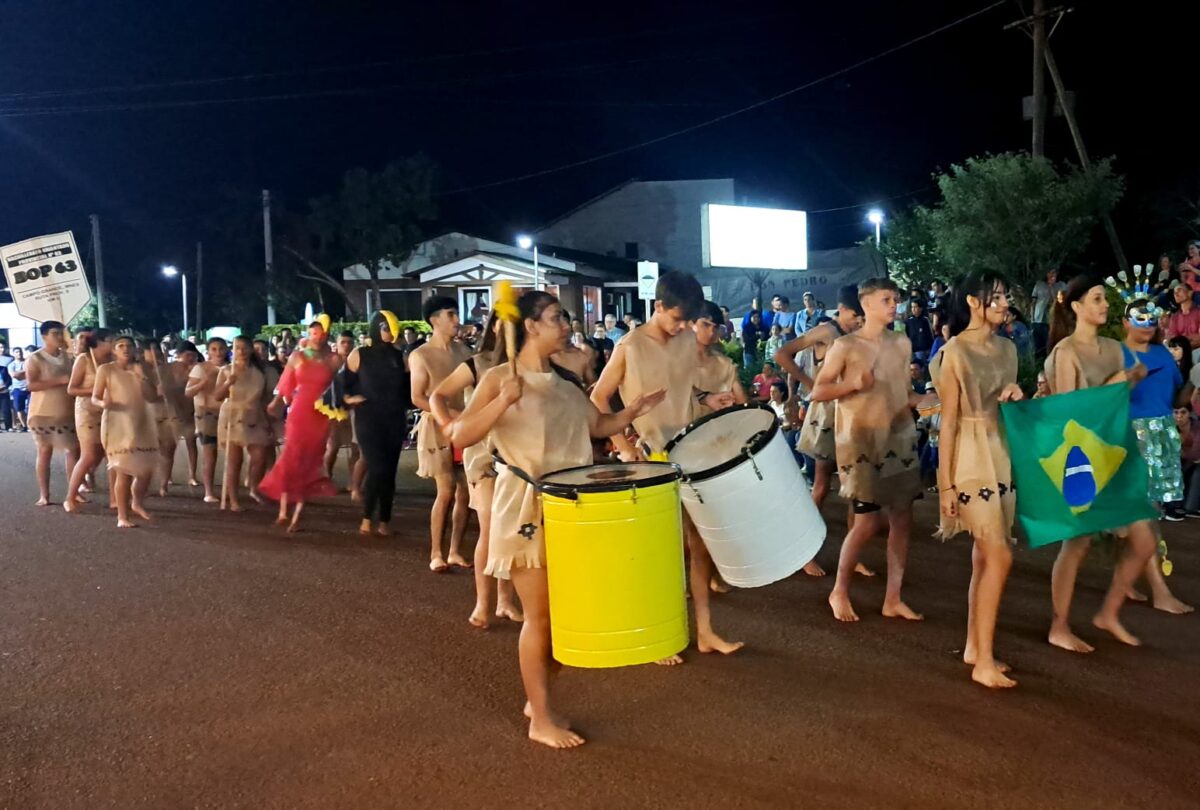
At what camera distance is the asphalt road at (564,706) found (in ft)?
12.4

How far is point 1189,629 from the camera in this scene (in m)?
5.48

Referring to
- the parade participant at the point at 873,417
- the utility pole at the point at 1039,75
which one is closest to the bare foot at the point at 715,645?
the parade participant at the point at 873,417

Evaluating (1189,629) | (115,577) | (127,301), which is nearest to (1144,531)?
(1189,629)

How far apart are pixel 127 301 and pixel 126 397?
44752 mm

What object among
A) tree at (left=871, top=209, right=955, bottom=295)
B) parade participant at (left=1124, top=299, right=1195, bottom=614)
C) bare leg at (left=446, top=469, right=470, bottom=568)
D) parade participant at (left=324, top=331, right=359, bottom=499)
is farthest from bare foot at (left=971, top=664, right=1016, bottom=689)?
tree at (left=871, top=209, right=955, bottom=295)

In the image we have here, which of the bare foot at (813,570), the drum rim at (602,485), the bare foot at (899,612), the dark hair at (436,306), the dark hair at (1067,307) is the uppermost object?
the dark hair at (436,306)

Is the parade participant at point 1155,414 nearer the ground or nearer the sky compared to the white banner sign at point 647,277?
nearer the ground

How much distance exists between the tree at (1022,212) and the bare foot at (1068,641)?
15.9 metres

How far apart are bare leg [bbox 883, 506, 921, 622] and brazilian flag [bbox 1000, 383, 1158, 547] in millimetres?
949

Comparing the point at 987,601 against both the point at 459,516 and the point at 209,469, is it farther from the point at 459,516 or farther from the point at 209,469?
the point at 209,469

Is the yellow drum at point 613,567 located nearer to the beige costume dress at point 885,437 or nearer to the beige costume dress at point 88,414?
the beige costume dress at point 885,437

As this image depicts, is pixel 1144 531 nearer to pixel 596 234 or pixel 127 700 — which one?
pixel 127 700

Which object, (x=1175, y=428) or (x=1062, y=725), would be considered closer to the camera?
(x=1062, y=725)

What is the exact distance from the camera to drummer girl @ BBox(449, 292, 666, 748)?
13.0ft
